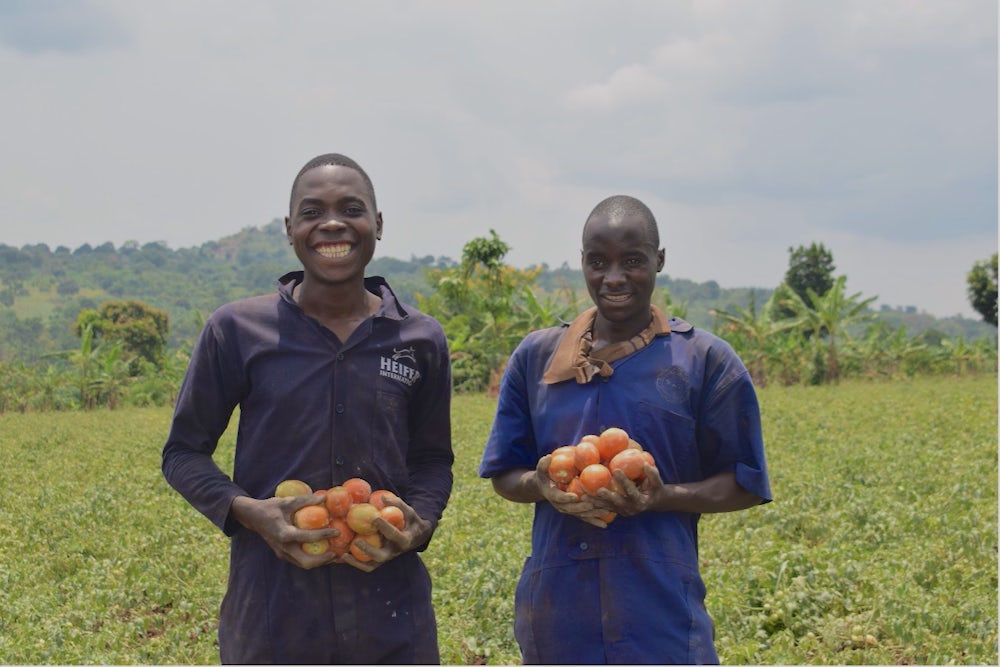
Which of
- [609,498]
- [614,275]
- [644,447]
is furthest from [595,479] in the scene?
[614,275]

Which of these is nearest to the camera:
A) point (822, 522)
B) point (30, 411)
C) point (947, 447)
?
point (822, 522)

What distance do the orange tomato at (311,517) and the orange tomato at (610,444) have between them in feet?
2.26

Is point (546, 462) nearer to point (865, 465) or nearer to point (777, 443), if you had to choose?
point (865, 465)

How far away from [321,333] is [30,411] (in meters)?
24.9

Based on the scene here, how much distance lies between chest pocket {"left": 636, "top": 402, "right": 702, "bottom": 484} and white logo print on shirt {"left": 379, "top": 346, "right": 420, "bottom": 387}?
0.61 metres

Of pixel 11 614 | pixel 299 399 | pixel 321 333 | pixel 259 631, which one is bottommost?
A: pixel 11 614

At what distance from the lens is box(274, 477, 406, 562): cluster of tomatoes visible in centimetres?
244

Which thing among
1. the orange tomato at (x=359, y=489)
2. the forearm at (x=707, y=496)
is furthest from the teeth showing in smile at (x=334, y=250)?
the forearm at (x=707, y=496)

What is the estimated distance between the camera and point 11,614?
598cm

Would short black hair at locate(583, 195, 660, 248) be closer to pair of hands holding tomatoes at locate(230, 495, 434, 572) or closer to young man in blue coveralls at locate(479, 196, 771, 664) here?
young man in blue coveralls at locate(479, 196, 771, 664)

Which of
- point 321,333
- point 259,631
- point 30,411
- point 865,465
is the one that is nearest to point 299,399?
point 321,333

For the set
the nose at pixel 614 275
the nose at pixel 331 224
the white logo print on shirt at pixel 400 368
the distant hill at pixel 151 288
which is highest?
the distant hill at pixel 151 288

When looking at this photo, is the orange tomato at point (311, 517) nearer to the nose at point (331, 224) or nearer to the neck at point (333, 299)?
the neck at point (333, 299)

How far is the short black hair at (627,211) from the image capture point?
268 centimetres
